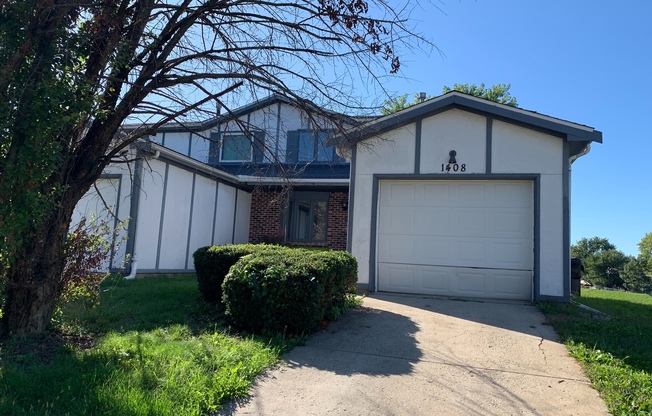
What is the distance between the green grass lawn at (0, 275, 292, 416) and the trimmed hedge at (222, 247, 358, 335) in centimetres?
31

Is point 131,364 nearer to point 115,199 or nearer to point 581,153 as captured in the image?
point 115,199

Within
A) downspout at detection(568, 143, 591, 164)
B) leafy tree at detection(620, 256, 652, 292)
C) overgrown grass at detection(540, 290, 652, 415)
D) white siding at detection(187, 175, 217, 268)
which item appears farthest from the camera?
leafy tree at detection(620, 256, 652, 292)

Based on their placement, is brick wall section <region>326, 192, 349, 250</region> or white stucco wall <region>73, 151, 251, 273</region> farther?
brick wall section <region>326, 192, 349, 250</region>

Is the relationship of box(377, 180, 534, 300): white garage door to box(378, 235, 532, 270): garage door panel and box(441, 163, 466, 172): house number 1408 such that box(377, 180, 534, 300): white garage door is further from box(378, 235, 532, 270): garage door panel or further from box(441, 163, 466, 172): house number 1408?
box(441, 163, 466, 172): house number 1408

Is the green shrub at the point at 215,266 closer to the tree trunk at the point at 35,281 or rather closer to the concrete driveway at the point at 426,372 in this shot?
the concrete driveway at the point at 426,372

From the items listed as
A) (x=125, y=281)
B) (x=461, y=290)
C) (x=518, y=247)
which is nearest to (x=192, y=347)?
(x=125, y=281)

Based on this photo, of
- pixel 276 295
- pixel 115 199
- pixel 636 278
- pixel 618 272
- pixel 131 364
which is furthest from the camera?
pixel 618 272

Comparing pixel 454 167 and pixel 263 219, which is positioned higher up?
pixel 454 167

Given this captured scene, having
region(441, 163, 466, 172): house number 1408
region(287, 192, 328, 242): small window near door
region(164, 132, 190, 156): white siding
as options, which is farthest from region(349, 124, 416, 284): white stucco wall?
region(164, 132, 190, 156): white siding

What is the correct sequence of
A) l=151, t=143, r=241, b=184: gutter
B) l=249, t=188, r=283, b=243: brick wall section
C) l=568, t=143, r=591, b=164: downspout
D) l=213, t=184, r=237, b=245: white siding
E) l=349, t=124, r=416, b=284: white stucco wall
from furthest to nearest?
l=249, t=188, r=283, b=243: brick wall section < l=213, t=184, r=237, b=245: white siding < l=151, t=143, r=241, b=184: gutter < l=349, t=124, r=416, b=284: white stucco wall < l=568, t=143, r=591, b=164: downspout

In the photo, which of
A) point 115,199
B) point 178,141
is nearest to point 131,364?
point 115,199

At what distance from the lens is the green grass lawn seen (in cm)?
355

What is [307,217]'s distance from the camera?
51.0 ft

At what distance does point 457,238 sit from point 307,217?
6.97m
